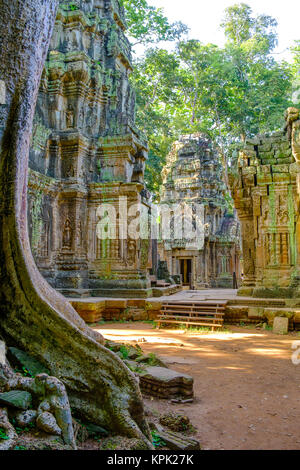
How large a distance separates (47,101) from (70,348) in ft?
32.1

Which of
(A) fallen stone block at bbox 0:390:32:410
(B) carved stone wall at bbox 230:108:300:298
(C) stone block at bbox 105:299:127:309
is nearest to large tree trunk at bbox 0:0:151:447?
(A) fallen stone block at bbox 0:390:32:410

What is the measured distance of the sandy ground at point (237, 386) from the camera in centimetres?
269

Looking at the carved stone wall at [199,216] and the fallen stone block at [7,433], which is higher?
the carved stone wall at [199,216]

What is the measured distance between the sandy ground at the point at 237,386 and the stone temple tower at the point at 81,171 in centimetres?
309

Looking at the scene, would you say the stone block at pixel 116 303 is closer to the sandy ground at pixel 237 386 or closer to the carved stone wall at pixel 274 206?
the sandy ground at pixel 237 386

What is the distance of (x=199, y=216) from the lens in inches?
826

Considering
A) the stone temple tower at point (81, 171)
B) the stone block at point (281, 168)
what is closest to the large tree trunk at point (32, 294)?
the stone temple tower at point (81, 171)

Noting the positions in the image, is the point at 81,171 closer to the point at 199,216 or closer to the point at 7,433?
the point at 7,433

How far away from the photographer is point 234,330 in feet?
25.2

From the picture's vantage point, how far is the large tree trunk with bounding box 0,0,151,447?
2.37m

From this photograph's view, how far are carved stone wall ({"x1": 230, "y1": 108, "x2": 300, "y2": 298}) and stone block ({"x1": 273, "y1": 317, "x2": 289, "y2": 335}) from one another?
47.9 inches
